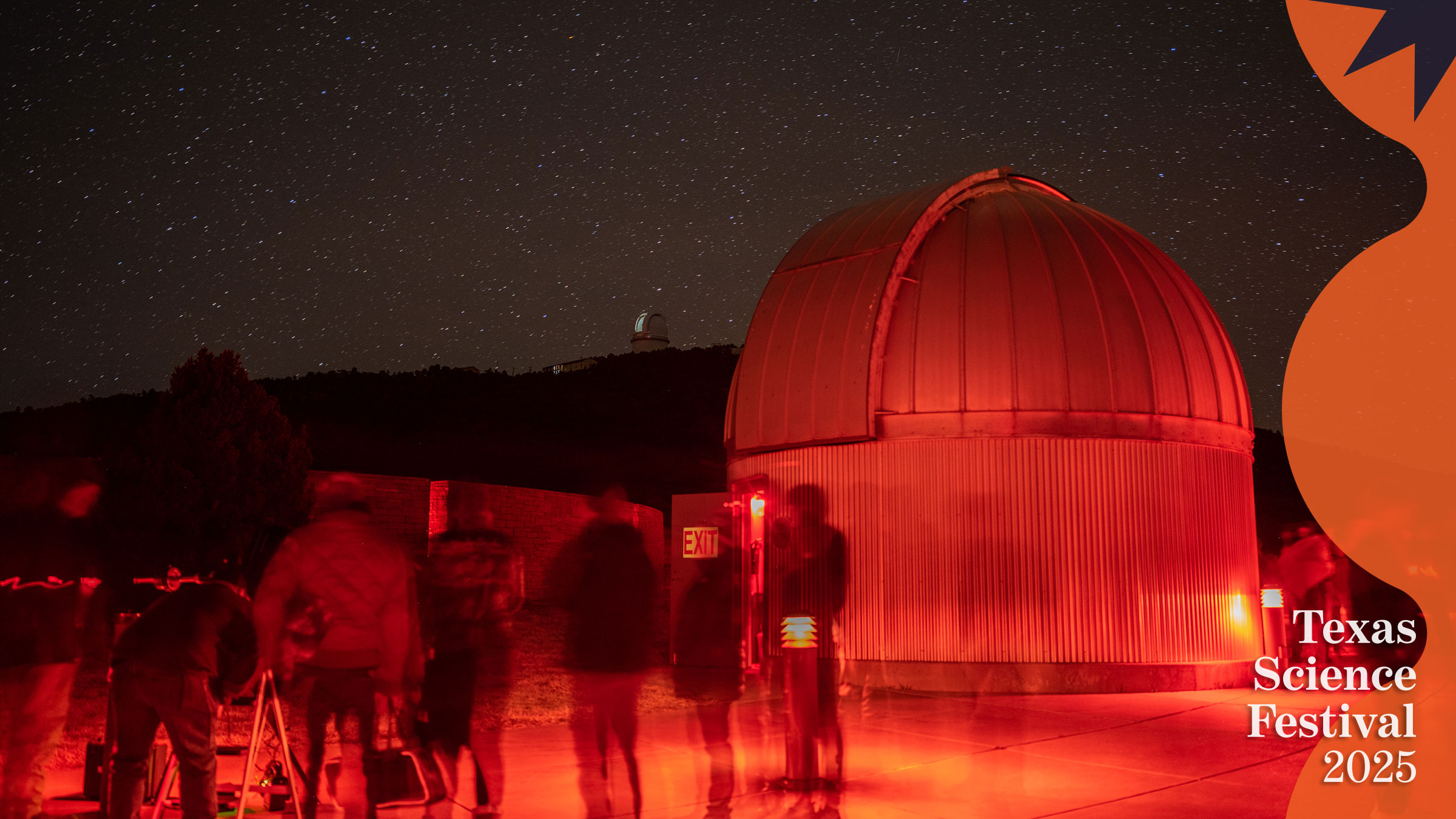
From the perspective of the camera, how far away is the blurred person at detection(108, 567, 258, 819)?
4.91 meters

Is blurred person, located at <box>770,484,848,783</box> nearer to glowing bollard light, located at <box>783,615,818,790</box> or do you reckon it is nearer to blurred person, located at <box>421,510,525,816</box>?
glowing bollard light, located at <box>783,615,818,790</box>

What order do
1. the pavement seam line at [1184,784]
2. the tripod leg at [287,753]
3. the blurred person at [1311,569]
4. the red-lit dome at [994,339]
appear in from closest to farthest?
the tripod leg at [287,753] < the pavement seam line at [1184,784] < the blurred person at [1311,569] < the red-lit dome at [994,339]

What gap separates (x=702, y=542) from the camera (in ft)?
50.9

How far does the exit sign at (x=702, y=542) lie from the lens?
15.5 m

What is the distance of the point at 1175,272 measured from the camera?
47.9ft

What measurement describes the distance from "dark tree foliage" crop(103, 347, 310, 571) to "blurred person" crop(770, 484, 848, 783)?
1001cm

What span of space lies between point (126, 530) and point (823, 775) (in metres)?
15.6

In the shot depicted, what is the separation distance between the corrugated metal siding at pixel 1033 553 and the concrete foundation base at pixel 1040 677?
11 cm

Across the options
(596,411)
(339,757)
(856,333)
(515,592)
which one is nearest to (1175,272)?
(856,333)

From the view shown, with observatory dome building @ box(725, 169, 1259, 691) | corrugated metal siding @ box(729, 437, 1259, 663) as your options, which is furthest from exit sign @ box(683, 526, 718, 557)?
corrugated metal siding @ box(729, 437, 1259, 663)

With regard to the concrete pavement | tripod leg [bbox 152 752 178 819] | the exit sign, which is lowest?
the concrete pavement

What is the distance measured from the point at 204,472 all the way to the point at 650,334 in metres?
44.5

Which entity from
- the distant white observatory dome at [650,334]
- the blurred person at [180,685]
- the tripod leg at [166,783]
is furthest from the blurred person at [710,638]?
the distant white observatory dome at [650,334]

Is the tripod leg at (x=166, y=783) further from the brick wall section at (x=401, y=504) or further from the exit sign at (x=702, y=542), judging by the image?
the brick wall section at (x=401, y=504)
